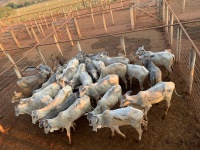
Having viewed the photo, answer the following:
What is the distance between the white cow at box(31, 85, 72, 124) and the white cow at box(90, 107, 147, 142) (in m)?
1.66

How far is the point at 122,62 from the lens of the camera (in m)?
7.23

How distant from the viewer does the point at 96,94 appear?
6.34 metres

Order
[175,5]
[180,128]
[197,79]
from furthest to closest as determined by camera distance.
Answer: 1. [175,5]
2. [197,79]
3. [180,128]

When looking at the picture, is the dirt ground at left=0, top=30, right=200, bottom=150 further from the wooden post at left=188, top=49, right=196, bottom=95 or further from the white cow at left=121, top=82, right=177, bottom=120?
the white cow at left=121, top=82, right=177, bottom=120

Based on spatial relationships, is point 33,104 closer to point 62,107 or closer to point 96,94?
point 62,107

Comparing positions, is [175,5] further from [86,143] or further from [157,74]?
[86,143]

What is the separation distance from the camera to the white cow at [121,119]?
4758 mm

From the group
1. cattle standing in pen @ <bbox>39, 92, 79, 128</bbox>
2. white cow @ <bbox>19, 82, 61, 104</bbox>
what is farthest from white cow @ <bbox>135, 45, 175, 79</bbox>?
white cow @ <bbox>19, 82, 61, 104</bbox>

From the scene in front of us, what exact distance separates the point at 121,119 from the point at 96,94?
167 centimetres

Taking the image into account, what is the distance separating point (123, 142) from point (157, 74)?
2.46m

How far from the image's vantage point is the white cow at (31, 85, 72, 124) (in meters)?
5.77

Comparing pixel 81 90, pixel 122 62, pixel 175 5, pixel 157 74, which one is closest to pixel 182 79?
pixel 157 74

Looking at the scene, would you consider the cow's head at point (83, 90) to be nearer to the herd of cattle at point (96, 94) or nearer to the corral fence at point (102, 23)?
the herd of cattle at point (96, 94)

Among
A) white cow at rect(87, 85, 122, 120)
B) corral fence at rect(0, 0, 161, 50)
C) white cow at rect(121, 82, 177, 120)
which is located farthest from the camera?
corral fence at rect(0, 0, 161, 50)
